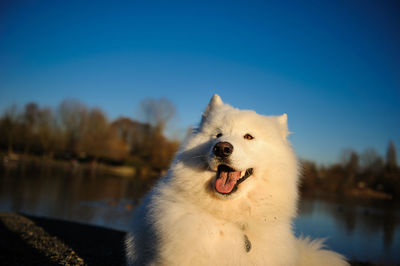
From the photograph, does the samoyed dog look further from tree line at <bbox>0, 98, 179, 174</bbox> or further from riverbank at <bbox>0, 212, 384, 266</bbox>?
tree line at <bbox>0, 98, 179, 174</bbox>

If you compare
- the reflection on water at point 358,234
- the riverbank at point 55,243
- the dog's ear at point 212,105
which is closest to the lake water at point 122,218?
the reflection on water at point 358,234

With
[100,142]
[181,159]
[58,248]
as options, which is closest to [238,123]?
[181,159]

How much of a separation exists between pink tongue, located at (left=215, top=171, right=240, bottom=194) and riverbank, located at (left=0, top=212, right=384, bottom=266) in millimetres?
5036

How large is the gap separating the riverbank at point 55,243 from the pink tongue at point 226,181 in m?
5.04

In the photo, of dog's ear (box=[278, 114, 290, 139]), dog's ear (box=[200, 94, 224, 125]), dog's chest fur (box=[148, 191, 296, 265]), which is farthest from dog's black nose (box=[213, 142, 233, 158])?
dog's ear (box=[278, 114, 290, 139])

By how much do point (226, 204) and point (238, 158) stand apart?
461mm

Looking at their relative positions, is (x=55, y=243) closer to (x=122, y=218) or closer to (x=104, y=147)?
(x=122, y=218)

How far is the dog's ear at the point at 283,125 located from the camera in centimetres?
305

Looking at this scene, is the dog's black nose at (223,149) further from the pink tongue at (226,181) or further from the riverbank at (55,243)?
the riverbank at (55,243)

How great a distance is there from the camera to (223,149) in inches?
92.3

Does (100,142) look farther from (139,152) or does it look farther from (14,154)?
(14,154)

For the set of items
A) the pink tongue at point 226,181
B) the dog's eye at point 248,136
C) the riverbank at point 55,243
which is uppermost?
the dog's eye at point 248,136

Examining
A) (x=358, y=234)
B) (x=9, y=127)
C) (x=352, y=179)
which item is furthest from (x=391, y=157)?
(x=9, y=127)

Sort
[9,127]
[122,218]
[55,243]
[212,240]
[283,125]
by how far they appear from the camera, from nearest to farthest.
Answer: [212,240], [283,125], [55,243], [122,218], [9,127]
